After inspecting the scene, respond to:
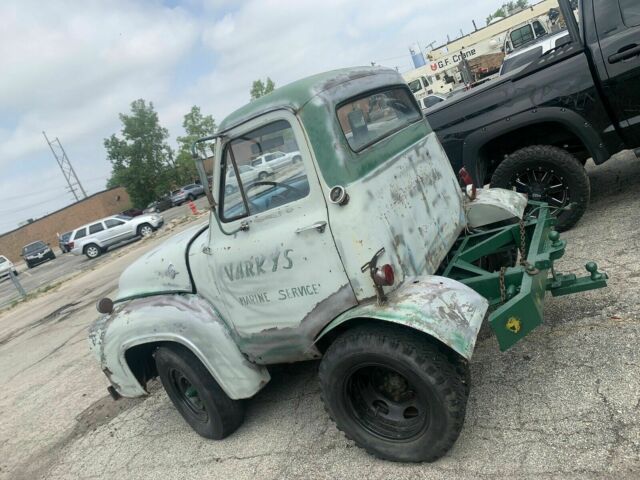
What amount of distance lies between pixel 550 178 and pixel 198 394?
12.6 ft

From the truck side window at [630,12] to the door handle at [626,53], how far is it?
0.20 metres

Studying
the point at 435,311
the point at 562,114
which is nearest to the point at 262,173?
the point at 435,311

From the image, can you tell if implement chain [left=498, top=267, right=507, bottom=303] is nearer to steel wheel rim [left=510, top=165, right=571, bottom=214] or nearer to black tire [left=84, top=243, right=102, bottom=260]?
steel wheel rim [left=510, top=165, right=571, bottom=214]

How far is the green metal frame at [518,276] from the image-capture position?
2.63m

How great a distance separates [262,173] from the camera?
2998mm

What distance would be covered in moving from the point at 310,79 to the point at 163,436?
9.77ft

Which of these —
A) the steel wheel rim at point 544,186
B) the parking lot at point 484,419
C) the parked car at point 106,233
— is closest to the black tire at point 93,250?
the parked car at point 106,233

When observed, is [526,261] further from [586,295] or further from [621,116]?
[621,116]

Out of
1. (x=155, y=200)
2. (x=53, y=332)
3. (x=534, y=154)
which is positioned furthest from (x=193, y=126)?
(x=534, y=154)

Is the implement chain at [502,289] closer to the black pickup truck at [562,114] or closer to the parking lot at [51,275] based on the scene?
the black pickup truck at [562,114]

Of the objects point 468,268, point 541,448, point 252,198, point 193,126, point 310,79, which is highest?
point 193,126

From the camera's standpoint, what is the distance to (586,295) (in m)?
3.71

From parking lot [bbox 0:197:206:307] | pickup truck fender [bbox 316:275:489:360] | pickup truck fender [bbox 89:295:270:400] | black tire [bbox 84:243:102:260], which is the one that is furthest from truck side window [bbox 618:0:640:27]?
black tire [bbox 84:243:102:260]

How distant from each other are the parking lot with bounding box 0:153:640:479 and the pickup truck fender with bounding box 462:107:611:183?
0.78 metres
